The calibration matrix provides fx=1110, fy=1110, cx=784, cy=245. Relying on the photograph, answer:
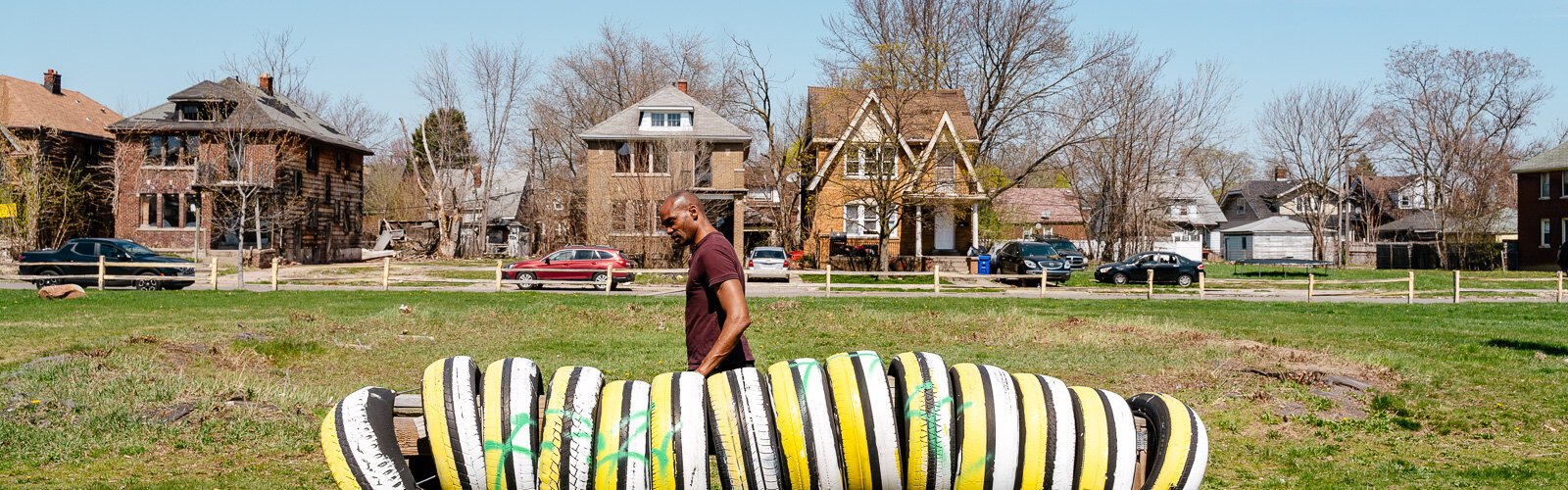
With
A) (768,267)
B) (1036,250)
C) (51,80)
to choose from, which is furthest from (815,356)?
(51,80)

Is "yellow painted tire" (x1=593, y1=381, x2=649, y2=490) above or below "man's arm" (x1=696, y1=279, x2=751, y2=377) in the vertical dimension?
below

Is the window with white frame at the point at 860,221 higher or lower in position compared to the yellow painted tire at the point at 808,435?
higher

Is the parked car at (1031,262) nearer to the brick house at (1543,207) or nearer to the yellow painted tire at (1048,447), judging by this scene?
the brick house at (1543,207)

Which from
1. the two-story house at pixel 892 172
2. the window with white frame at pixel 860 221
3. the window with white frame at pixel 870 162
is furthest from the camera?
the window with white frame at pixel 860 221

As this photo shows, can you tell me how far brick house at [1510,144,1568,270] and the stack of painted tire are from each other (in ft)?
195

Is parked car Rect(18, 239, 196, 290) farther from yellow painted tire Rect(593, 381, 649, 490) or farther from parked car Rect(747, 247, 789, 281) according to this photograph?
yellow painted tire Rect(593, 381, 649, 490)

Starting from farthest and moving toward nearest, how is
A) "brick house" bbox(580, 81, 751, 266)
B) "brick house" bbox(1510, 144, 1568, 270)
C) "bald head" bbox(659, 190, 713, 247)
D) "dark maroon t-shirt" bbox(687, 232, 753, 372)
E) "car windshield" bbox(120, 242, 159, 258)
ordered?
"brick house" bbox(1510, 144, 1568, 270), "brick house" bbox(580, 81, 751, 266), "car windshield" bbox(120, 242, 159, 258), "bald head" bbox(659, 190, 713, 247), "dark maroon t-shirt" bbox(687, 232, 753, 372)

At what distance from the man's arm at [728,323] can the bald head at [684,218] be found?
36cm

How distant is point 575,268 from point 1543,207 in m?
48.8

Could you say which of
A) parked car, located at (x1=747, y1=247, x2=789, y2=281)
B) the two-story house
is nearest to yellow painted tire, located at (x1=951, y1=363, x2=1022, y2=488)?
parked car, located at (x1=747, y1=247, x2=789, y2=281)

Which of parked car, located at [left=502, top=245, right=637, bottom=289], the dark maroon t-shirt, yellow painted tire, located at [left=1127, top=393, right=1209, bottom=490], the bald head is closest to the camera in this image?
yellow painted tire, located at [left=1127, top=393, right=1209, bottom=490]

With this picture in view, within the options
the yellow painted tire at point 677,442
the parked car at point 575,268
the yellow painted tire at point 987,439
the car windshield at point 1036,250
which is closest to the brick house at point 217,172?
the parked car at point 575,268

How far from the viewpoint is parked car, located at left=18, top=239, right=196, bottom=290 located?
95.2 feet

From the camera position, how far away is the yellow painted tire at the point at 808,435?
4.22 m
